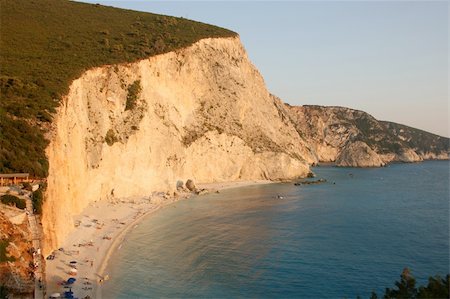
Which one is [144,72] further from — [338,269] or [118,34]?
[338,269]

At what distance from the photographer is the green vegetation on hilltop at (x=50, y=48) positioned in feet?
129

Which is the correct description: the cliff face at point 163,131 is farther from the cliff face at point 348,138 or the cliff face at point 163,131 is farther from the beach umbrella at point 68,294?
the cliff face at point 348,138

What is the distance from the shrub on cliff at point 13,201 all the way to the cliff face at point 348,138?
125092mm

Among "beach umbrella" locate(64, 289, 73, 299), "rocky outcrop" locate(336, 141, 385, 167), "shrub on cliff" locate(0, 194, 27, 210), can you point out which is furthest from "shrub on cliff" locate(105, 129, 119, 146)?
"rocky outcrop" locate(336, 141, 385, 167)

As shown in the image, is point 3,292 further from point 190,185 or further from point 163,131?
point 190,185

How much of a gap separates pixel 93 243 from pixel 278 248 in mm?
16716

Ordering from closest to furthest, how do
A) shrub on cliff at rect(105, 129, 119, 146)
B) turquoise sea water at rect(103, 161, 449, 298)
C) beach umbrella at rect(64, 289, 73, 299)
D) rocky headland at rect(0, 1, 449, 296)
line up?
beach umbrella at rect(64, 289, 73, 299)
turquoise sea water at rect(103, 161, 449, 298)
rocky headland at rect(0, 1, 449, 296)
shrub on cliff at rect(105, 129, 119, 146)

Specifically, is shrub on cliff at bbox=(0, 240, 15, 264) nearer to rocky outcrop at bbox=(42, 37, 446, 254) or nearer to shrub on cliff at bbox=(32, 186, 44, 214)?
shrub on cliff at bbox=(32, 186, 44, 214)

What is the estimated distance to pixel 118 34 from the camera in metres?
81.4

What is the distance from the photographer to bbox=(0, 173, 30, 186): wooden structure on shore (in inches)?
1390

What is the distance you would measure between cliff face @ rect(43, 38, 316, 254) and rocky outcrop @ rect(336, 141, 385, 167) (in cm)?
4745

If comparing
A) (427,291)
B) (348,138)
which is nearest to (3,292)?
(427,291)

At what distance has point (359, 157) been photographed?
15212 cm

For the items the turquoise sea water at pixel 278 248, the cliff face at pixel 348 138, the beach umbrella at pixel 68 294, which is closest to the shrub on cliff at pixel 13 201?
the beach umbrella at pixel 68 294
